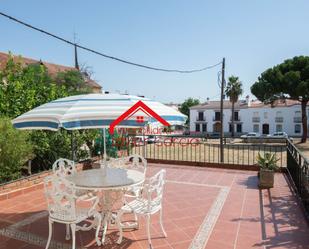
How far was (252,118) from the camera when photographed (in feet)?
152

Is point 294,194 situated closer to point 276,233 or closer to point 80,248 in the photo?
point 276,233

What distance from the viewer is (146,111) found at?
334cm

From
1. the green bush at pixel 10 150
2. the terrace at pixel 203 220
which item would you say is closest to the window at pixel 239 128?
the terrace at pixel 203 220

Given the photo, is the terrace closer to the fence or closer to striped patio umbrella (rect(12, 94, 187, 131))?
striped patio umbrella (rect(12, 94, 187, 131))

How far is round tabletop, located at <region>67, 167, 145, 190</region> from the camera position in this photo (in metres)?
3.41

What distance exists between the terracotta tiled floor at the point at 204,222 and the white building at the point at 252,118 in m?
39.6

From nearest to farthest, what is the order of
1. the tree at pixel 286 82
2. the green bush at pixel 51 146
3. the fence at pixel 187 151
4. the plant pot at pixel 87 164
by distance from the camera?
the green bush at pixel 51 146
the plant pot at pixel 87 164
the fence at pixel 187 151
the tree at pixel 286 82

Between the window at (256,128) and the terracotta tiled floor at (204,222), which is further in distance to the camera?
the window at (256,128)

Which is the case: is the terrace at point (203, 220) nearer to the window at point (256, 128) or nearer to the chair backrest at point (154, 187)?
the chair backrest at point (154, 187)

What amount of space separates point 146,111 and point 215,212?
7.71ft

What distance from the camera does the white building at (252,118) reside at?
43469 mm

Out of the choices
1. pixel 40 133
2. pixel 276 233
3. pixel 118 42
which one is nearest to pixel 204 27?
pixel 118 42

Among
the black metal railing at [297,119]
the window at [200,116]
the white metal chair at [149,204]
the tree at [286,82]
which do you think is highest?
the tree at [286,82]

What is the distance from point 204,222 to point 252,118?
45.6 meters
